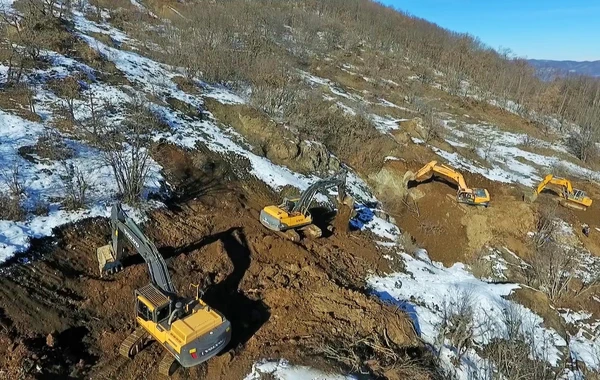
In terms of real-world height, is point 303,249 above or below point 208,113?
below

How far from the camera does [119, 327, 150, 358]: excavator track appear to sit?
922 cm

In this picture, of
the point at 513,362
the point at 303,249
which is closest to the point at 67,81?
the point at 303,249

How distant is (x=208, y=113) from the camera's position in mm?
21141

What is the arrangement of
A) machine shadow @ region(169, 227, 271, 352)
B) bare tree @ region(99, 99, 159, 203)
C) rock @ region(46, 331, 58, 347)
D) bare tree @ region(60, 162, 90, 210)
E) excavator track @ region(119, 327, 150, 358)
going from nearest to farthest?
rock @ region(46, 331, 58, 347) < excavator track @ region(119, 327, 150, 358) < machine shadow @ region(169, 227, 271, 352) < bare tree @ region(60, 162, 90, 210) < bare tree @ region(99, 99, 159, 203)

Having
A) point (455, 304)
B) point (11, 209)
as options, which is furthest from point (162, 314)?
point (455, 304)

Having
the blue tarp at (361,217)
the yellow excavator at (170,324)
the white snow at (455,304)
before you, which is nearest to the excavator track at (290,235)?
the white snow at (455,304)

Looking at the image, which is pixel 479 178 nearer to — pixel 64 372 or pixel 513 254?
pixel 513 254

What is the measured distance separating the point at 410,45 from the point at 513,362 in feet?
208

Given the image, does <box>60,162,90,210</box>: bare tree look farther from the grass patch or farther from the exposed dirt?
the exposed dirt

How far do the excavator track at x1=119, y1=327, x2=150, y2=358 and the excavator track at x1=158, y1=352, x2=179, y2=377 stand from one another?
0.61m

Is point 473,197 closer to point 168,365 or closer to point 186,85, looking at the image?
point 168,365

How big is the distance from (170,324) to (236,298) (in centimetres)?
316

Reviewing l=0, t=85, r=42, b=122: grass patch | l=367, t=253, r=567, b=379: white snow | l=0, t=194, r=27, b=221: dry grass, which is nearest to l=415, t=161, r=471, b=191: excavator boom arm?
l=367, t=253, r=567, b=379: white snow

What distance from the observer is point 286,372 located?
30.9 ft
